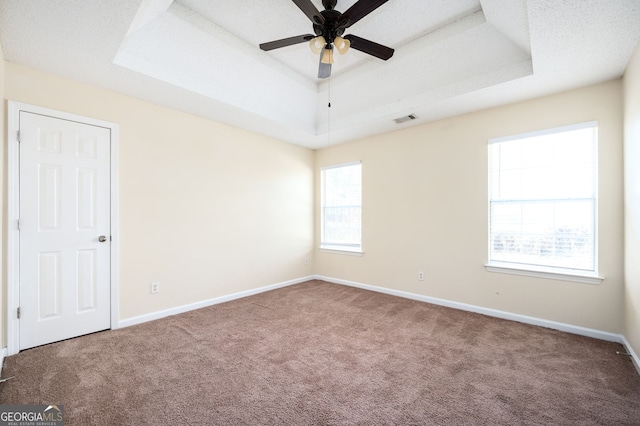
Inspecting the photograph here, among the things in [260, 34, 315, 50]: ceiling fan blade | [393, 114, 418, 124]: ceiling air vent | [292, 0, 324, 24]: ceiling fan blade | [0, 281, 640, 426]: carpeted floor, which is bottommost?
[0, 281, 640, 426]: carpeted floor

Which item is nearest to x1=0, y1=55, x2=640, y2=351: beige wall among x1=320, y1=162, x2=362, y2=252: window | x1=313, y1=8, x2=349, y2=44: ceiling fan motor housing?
x1=320, y1=162, x2=362, y2=252: window

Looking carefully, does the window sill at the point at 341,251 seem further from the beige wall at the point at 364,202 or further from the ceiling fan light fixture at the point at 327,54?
the ceiling fan light fixture at the point at 327,54

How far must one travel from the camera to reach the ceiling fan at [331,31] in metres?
1.98

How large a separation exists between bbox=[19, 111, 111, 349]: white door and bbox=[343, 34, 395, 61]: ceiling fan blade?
277 centimetres

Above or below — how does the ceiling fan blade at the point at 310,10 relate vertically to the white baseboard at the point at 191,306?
above

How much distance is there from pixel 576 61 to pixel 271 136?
380cm

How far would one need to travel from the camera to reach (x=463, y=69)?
3014 millimetres

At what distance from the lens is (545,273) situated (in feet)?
10.00

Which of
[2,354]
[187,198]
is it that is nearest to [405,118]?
[187,198]

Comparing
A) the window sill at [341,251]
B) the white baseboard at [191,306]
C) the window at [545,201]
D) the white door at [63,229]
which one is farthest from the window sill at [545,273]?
the white door at [63,229]

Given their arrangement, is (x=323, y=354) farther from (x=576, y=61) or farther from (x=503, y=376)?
(x=576, y=61)

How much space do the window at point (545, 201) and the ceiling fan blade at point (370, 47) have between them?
6.31ft

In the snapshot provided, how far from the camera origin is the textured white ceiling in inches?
79.3

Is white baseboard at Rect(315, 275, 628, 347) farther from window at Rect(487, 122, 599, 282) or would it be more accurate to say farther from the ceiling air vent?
the ceiling air vent
